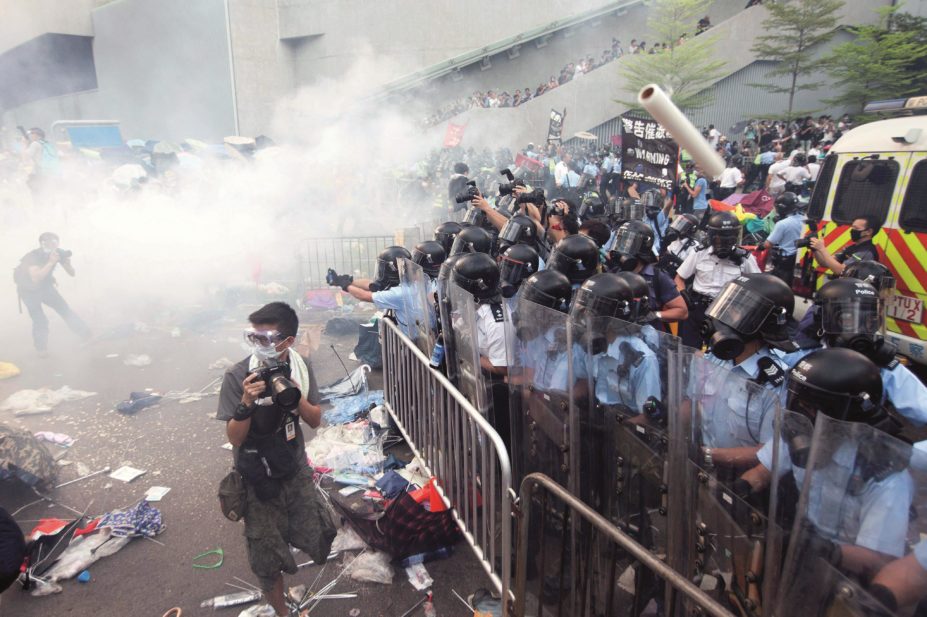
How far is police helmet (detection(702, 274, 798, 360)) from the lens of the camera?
2.68 m

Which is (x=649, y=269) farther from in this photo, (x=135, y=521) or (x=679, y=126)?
(x=135, y=521)

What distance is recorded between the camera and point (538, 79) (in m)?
24.8

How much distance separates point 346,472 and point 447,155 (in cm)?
1544

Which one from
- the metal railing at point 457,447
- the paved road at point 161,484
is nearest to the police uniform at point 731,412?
the metal railing at point 457,447

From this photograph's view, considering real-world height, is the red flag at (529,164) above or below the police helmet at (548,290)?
above

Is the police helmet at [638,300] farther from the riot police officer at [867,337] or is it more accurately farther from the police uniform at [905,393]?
the police uniform at [905,393]

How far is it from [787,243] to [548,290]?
5.12 meters

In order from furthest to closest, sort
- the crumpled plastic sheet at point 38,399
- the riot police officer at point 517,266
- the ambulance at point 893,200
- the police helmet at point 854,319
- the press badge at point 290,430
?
the crumpled plastic sheet at point 38,399, the ambulance at point 893,200, the riot police officer at point 517,266, the press badge at point 290,430, the police helmet at point 854,319

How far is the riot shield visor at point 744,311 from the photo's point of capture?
2.69 m

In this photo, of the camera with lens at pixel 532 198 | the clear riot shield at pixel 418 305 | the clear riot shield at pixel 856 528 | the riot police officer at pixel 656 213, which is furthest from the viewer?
the riot police officer at pixel 656 213

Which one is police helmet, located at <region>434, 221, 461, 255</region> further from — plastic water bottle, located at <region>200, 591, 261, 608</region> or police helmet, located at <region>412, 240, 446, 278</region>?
plastic water bottle, located at <region>200, 591, 261, 608</region>

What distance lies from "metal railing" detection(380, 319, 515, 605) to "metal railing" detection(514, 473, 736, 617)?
0.21m

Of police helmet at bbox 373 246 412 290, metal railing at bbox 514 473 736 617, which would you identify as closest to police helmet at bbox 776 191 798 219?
police helmet at bbox 373 246 412 290

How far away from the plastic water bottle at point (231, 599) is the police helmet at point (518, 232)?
11.2ft
